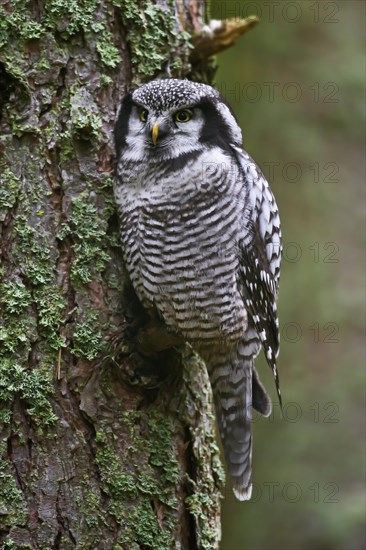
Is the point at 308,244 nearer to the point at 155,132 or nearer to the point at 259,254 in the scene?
the point at 259,254

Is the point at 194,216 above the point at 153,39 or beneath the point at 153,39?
beneath

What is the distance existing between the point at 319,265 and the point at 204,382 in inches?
86.1

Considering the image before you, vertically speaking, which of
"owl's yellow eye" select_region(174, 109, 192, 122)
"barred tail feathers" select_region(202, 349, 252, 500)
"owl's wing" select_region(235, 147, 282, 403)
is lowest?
"barred tail feathers" select_region(202, 349, 252, 500)

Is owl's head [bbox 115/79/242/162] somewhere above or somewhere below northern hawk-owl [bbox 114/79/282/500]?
above

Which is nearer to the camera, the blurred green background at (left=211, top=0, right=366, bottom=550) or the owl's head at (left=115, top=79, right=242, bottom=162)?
the owl's head at (left=115, top=79, right=242, bottom=162)

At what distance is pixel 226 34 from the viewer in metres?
3.64

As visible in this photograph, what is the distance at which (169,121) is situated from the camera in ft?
10.5

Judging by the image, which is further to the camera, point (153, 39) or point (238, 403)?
point (238, 403)

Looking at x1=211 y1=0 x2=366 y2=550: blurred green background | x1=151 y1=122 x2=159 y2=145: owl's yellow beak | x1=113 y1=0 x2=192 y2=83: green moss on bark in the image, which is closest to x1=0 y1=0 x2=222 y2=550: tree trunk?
x1=113 y1=0 x2=192 y2=83: green moss on bark

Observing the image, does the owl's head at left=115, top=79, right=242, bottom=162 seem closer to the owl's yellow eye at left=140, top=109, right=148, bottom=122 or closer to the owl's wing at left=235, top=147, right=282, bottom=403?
the owl's yellow eye at left=140, top=109, right=148, bottom=122

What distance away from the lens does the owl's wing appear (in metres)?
3.26

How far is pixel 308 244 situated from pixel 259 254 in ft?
7.23

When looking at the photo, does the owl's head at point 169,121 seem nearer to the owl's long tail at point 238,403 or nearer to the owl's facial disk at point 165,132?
the owl's facial disk at point 165,132

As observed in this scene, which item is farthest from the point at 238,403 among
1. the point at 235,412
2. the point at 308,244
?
the point at 308,244
